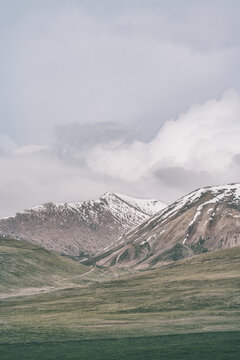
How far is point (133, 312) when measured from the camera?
4776 inches

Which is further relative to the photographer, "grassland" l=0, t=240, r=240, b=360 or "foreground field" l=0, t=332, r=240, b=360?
"grassland" l=0, t=240, r=240, b=360

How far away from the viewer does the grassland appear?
255 feet

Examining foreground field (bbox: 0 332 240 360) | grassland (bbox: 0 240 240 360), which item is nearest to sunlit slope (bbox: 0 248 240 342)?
grassland (bbox: 0 240 240 360)

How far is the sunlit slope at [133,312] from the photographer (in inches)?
3767

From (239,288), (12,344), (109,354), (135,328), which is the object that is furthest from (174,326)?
(239,288)

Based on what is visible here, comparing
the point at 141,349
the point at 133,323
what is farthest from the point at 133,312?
the point at 141,349

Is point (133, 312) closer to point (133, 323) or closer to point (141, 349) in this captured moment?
point (133, 323)

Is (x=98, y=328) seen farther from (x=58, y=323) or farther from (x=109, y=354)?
(x=109, y=354)

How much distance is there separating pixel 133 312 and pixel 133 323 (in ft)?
57.8

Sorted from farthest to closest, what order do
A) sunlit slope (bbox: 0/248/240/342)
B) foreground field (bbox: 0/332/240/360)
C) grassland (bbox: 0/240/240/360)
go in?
sunlit slope (bbox: 0/248/240/342) → grassland (bbox: 0/240/240/360) → foreground field (bbox: 0/332/240/360)

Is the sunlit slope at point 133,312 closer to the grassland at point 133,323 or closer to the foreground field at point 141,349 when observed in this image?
the grassland at point 133,323

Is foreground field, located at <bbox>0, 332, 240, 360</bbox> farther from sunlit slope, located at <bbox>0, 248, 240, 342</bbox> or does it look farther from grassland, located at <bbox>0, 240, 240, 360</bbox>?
sunlit slope, located at <bbox>0, 248, 240, 342</bbox>

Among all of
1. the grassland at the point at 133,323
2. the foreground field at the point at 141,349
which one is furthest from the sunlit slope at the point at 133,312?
the foreground field at the point at 141,349

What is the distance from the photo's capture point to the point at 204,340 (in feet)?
270
